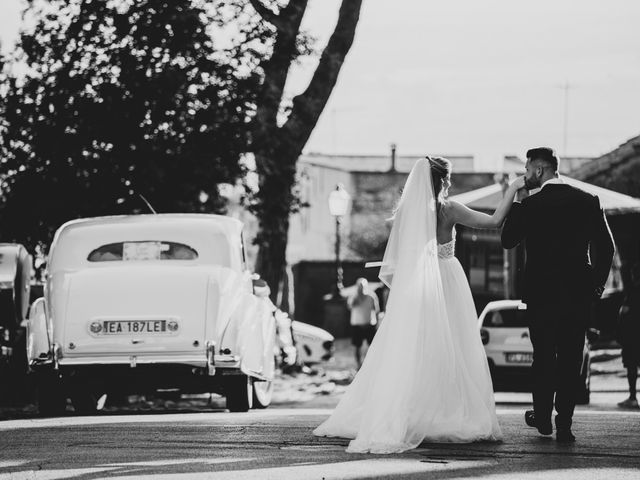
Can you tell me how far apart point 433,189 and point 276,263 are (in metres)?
15.1

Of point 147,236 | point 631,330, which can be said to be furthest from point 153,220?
point 631,330

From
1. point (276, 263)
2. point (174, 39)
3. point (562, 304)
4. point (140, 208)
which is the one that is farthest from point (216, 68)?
point (562, 304)

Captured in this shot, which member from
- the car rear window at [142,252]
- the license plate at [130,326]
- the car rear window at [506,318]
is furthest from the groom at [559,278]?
the car rear window at [506,318]

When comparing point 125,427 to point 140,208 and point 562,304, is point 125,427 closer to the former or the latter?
point 562,304

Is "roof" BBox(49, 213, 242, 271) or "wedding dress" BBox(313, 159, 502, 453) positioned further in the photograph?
"roof" BBox(49, 213, 242, 271)

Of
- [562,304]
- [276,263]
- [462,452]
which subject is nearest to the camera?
[462,452]

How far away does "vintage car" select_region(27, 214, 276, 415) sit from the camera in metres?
14.4

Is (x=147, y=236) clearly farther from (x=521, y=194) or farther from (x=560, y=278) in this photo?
(x=560, y=278)

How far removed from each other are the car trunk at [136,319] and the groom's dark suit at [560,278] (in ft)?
16.3

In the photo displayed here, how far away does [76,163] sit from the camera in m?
21.5

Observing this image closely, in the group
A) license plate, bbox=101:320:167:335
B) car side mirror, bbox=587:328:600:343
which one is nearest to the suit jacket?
license plate, bbox=101:320:167:335

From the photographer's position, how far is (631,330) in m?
19.2

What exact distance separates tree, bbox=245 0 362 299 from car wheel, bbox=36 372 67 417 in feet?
26.2

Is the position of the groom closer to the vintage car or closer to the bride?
the bride
